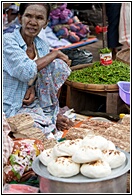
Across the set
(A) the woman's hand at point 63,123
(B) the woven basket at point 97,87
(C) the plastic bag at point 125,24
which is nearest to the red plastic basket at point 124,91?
(B) the woven basket at point 97,87

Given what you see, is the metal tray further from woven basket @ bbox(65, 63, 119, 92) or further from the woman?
Answer: woven basket @ bbox(65, 63, 119, 92)

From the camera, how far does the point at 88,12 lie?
29.8ft

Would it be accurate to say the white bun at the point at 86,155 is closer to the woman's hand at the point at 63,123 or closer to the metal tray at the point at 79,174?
the metal tray at the point at 79,174

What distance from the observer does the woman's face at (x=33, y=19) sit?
3.59 m

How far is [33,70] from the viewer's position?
11.4 feet

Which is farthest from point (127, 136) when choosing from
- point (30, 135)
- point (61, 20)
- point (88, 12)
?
point (88, 12)

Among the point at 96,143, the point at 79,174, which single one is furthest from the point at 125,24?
the point at 79,174

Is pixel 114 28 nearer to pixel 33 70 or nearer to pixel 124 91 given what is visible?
pixel 124 91

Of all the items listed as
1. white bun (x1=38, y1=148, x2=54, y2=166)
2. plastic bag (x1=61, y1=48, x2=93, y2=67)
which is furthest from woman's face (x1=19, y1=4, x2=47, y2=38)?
white bun (x1=38, y1=148, x2=54, y2=166)

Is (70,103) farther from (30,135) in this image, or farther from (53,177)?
(53,177)

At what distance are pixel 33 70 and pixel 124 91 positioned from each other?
1.04 metres

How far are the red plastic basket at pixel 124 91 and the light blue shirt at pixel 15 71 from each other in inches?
39.6

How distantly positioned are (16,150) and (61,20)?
16.5 ft

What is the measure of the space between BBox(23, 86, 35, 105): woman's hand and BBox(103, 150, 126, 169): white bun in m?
1.50
